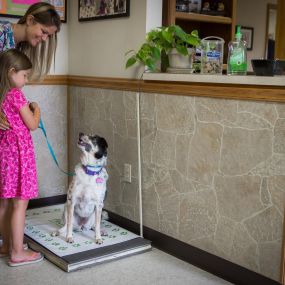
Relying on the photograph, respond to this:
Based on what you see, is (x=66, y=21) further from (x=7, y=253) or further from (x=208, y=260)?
(x=208, y=260)

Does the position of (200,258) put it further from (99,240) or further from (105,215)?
(105,215)

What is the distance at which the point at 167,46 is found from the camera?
2615 millimetres

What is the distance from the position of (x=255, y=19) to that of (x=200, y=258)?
322cm

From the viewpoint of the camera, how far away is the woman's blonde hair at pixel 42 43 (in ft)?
7.75

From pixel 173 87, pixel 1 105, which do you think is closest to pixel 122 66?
pixel 173 87

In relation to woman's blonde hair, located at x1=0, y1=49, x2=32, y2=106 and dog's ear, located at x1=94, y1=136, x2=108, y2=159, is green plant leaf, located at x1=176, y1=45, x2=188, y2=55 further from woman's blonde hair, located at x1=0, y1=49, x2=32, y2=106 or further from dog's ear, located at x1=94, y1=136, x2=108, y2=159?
woman's blonde hair, located at x1=0, y1=49, x2=32, y2=106

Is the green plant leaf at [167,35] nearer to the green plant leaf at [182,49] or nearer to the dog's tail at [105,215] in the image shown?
the green plant leaf at [182,49]

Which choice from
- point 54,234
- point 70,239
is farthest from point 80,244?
point 54,234

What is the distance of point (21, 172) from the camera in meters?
2.34

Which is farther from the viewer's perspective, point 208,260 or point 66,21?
point 66,21

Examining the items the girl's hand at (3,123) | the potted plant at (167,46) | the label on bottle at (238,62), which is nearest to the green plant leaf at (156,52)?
the potted plant at (167,46)

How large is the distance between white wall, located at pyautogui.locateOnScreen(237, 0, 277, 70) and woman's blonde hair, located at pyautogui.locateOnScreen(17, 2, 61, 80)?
276cm

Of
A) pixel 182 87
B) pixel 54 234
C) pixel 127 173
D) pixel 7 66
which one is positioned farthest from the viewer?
pixel 127 173

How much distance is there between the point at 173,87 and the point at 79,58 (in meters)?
1.07
